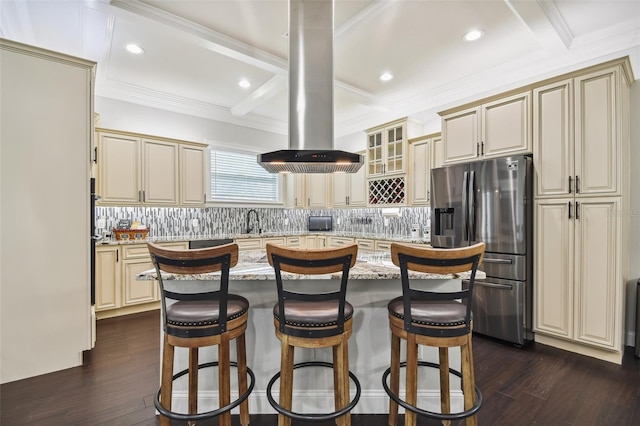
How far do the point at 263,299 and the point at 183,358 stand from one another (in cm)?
62

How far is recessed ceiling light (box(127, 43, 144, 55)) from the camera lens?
323 cm

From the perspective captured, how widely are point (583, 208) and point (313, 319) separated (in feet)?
8.85

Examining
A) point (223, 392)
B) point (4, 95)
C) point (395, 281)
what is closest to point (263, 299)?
point (223, 392)

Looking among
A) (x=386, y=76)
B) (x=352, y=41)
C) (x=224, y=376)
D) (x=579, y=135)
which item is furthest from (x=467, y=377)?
(x=386, y=76)

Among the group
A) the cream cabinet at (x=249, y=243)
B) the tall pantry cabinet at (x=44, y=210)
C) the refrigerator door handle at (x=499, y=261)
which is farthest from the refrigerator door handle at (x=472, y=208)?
the tall pantry cabinet at (x=44, y=210)

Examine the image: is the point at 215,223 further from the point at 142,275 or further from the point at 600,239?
the point at 600,239

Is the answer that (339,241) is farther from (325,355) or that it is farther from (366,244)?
(325,355)

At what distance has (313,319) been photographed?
1.47 m

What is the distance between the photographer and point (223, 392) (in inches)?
61.0

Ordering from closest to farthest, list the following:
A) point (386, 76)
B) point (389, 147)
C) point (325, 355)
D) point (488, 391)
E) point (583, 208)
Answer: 1. point (325, 355)
2. point (488, 391)
3. point (583, 208)
4. point (386, 76)
5. point (389, 147)

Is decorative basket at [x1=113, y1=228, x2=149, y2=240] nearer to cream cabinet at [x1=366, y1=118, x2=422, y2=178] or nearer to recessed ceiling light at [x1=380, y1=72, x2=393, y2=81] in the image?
cream cabinet at [x1=366, y1=118, x2=422, y2=178]

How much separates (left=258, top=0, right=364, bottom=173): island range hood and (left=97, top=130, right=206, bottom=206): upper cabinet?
9.01 feet

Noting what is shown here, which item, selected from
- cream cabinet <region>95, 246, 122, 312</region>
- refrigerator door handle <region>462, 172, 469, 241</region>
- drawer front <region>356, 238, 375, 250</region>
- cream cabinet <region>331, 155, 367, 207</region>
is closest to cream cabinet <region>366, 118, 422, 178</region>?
cream cabinet <region>331, 155, 367, 207</region>

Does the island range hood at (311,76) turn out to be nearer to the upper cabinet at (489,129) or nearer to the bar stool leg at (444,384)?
the bar stool leg at (444,384)
